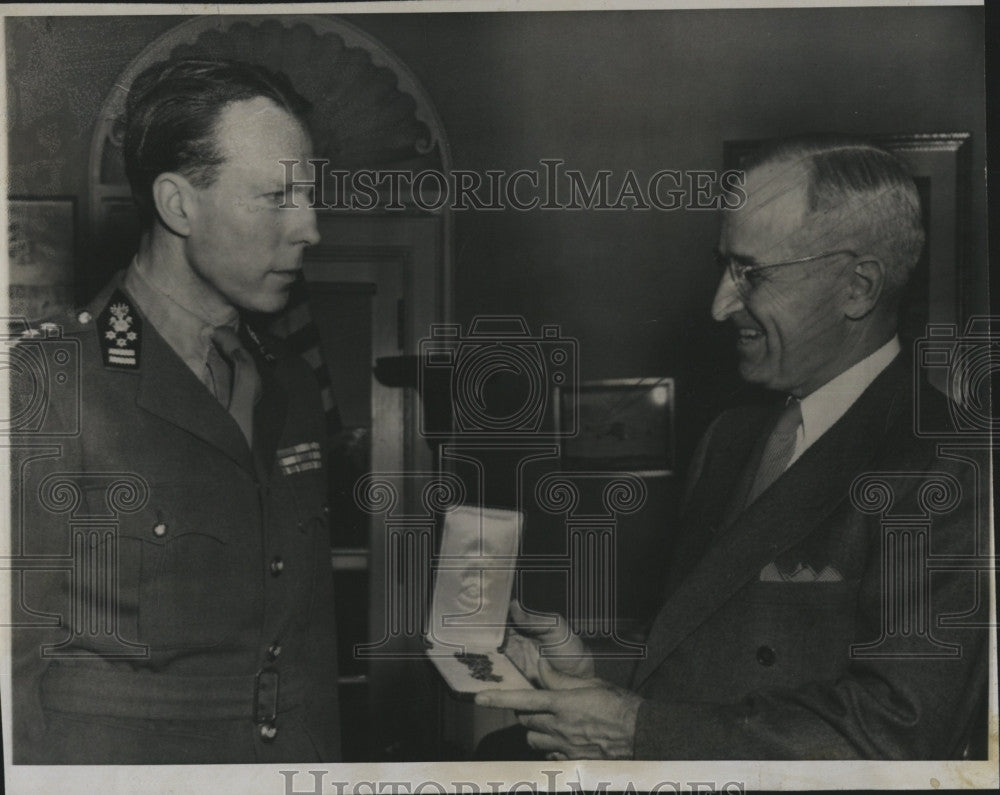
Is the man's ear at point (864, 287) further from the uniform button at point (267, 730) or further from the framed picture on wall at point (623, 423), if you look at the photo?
the uniform button at point (267, 730)

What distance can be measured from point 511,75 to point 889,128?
2.23 ft

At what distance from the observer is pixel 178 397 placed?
1.94 m

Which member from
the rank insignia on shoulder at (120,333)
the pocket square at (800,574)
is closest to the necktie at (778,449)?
the pocket square at (800,574)

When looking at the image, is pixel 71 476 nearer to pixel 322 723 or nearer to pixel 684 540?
pixel 322 723

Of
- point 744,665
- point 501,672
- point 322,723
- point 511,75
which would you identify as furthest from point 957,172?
point 322,723

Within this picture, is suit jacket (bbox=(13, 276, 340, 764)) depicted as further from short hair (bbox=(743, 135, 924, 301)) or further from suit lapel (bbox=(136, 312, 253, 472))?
short hair (bbox=(743, 135, 924, 301))

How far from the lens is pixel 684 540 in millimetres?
1964

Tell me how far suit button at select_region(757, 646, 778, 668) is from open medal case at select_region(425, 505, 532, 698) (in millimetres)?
410

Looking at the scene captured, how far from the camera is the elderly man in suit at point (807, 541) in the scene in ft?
6.28

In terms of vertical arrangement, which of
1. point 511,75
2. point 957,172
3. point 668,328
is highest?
point 511,75

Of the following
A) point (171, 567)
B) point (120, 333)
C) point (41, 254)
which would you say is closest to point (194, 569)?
point (171, 567)

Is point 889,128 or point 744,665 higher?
point 889,128

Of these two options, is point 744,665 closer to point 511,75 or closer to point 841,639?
point 841,639

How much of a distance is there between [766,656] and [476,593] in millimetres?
519
